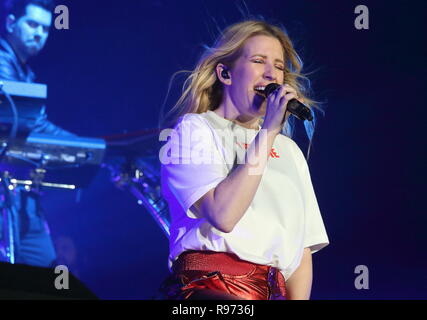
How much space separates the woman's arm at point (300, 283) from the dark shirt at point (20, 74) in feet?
5.00

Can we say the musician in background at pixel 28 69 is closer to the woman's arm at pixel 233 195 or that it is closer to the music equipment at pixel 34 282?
the music equipment at pixel 34 282

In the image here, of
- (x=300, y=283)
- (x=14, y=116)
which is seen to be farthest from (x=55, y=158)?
(x=300, y=283)

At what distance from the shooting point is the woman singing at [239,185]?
1513 millimetres

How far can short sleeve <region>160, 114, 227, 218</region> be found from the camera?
61.2 inches

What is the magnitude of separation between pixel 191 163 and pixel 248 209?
0.19 meters

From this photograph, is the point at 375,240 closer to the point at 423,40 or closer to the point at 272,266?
the point at 423,40

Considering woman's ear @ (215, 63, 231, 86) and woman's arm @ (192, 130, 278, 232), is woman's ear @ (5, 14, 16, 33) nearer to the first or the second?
woman's ear @ (215, 63, 231, 86)

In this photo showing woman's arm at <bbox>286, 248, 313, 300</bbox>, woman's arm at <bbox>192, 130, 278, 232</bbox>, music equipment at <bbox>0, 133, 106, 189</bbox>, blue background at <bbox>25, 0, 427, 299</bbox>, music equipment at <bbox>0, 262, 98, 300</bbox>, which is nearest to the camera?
woman's arm at <bbox>192, 130, 278, 232</bbox>

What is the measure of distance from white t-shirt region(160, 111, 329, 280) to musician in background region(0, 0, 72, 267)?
1.34 meters

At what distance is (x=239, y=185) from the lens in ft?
4.84

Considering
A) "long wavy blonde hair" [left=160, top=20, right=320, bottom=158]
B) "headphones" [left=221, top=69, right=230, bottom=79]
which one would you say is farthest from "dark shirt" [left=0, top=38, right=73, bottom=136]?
"headphones" [left=221, top=69, right=230, bottom=79]

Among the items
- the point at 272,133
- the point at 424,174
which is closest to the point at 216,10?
the point at 424,174

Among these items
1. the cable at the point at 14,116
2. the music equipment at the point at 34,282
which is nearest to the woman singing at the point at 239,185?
the music equipment at the point at 34,282
